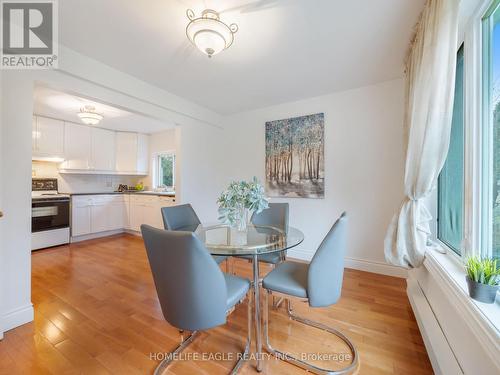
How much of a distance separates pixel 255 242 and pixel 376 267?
6.77ft

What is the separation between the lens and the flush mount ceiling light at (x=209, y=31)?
4.91 ft

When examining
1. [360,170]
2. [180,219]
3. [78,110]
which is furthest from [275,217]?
[78,110]

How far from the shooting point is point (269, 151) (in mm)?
3471

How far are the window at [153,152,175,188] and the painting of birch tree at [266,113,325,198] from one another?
9.06 ft

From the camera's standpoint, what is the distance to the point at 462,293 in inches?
36.4

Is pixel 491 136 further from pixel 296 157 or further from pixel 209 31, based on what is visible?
pixel 296 157

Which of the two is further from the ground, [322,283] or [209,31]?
[209,31]

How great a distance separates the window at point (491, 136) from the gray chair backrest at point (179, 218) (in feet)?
6.78

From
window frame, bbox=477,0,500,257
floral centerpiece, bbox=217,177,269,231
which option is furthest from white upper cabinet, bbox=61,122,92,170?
window frame, bbox=477,0,500,257

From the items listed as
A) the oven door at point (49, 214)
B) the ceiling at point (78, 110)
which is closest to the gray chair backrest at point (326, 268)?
the ceiling at point (78, 110)

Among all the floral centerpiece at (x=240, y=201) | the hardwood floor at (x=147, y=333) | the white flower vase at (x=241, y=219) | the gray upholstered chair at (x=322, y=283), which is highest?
the floral centerpiece at (x=240, y=201)

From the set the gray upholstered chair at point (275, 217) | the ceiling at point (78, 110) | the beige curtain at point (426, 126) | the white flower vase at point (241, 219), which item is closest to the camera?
the beige curtain at point (426, 126)

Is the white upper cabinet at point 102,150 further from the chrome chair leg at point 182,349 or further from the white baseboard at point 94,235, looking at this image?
the chrome chair leg at point 182,349

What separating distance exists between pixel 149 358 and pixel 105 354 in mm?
315
